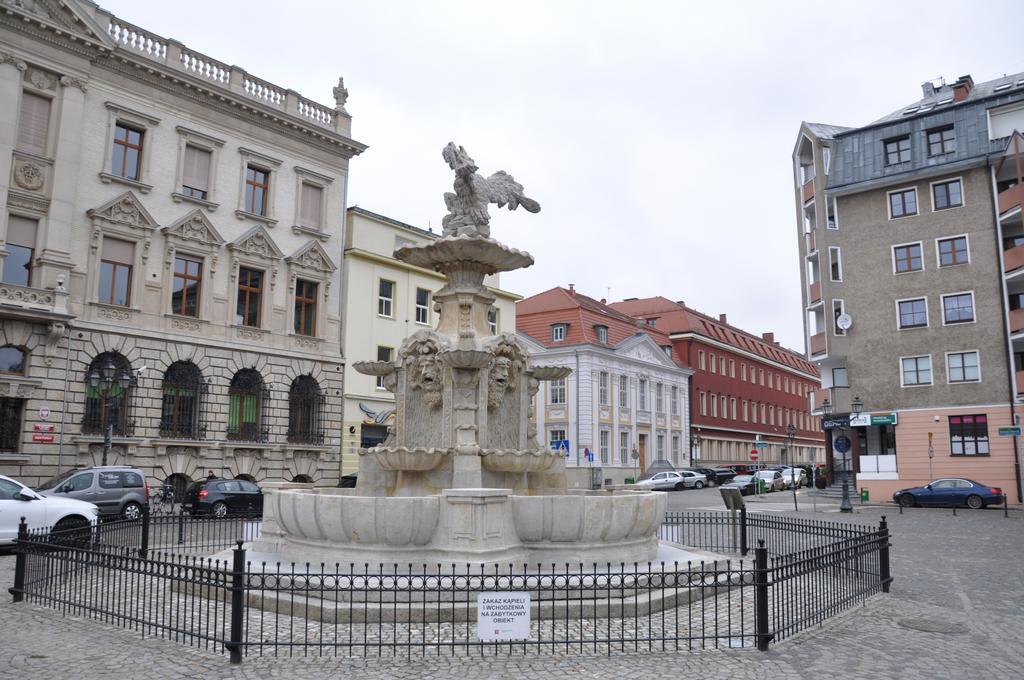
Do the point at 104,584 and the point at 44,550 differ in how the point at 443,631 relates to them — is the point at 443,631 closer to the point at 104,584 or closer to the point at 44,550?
the point at 104,584

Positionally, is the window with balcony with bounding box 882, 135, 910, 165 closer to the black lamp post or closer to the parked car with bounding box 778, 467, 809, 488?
the parked car with bounding box 778, 467, 809, 488

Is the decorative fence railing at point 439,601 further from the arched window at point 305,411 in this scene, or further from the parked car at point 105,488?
the arched window at point 305,411

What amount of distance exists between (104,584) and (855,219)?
36.8m

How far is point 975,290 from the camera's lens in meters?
35.0

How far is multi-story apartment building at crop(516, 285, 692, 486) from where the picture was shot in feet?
167

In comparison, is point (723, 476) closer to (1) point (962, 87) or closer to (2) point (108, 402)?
(1) point (962, 87)

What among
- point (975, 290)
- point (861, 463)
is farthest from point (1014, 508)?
point (975, 290)

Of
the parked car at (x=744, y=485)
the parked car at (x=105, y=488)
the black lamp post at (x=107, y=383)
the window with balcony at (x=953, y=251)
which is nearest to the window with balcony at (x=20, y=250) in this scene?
the black lamp post at (x=107, y=383)

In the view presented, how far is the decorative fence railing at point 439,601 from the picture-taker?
7602 millimetres

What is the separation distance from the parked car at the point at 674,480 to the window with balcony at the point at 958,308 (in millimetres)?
16871

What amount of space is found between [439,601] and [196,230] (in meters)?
26.9

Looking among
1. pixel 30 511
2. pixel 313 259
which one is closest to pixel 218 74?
pixel 313 259

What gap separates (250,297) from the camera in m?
33.2

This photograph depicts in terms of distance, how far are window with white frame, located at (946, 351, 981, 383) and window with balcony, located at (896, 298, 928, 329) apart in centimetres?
192
